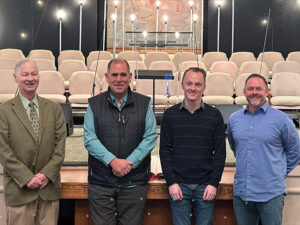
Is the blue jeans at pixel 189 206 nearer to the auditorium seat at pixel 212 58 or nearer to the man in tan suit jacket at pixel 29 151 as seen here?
the man in tan suit jacket at pixel 29 151

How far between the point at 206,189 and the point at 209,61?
5117 millimetres

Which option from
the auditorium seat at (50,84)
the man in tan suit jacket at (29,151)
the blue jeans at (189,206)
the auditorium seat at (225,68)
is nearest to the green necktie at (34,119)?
the man in tan suit jacket at (29,151)

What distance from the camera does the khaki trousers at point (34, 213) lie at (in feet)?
6.93

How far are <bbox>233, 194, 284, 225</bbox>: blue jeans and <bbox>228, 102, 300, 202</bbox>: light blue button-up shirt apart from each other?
35 mm

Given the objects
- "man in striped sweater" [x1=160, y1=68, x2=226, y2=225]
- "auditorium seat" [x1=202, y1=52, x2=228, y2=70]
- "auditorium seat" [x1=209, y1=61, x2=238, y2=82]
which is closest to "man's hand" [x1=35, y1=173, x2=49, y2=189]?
"man in striped sweater" [x1=160, y1=68, x2=226, y2=225]

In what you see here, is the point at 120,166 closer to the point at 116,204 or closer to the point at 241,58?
the point at 116,204

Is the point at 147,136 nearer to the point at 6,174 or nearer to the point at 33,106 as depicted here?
the point at 33,106

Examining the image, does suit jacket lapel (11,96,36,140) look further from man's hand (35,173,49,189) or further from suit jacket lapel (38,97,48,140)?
man's hand (35,173,49,189)

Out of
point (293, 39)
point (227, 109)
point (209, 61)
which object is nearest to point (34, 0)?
point (209, 61)

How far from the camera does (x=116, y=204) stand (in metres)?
2.21

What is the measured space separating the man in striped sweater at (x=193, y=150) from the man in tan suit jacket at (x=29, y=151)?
563 mm

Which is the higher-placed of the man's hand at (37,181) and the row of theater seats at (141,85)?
the row of theater seats at (141,85)

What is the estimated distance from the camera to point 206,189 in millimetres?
2102

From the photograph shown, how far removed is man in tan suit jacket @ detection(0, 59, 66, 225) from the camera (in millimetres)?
2057
